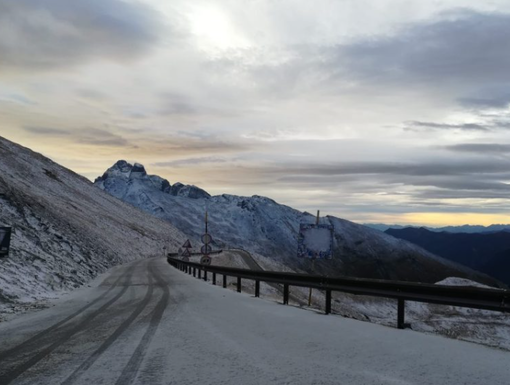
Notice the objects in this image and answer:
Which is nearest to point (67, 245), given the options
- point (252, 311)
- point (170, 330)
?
point (252, 311)

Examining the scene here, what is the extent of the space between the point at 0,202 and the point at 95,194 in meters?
88.4

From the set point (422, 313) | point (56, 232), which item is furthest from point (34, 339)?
point (422, 313)

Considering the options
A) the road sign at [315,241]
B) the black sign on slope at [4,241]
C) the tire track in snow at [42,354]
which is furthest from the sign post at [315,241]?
the black sign on slope at [4,241]

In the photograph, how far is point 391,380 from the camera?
239 inches

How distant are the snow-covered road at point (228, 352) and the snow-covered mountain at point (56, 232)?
545 cm

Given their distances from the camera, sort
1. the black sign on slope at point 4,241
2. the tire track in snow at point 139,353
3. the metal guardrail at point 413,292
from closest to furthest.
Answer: the tire track in snow at point 139,353 < the metal guardrail at point 413,292 < the black sign on slope at point 4,241

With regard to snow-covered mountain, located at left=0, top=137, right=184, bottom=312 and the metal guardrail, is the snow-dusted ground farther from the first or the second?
the metal guardrail

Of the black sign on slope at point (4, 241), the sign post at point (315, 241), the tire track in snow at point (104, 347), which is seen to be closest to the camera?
the tire track in snow at point (104, 347)

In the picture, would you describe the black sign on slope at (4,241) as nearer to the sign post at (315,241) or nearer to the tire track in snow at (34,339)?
the tire track in snow at (34,339)

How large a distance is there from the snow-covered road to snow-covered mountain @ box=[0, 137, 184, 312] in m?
5.45

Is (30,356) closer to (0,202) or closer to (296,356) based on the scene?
(296,356)

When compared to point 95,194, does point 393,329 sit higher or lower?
lower

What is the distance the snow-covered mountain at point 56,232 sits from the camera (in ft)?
66.6

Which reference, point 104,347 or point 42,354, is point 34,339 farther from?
point 104,347
